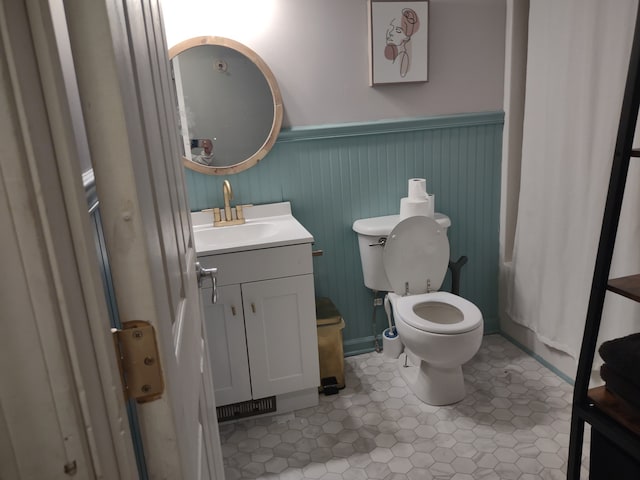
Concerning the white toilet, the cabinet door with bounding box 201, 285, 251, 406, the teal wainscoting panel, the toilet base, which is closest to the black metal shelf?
the white toilet

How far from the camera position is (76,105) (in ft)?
2.23

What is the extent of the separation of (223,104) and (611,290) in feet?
5.45

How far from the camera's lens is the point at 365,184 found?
2.44 meters

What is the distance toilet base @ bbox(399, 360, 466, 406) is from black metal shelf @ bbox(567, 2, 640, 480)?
63cm

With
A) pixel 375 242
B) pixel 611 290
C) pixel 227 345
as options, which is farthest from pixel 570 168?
pixel 227 345

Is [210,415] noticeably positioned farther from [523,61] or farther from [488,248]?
[523,61]

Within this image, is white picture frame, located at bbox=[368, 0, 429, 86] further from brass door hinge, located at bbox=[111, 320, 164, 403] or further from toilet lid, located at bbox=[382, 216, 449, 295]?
brass door hinge, located at bbox=[111, 320, 164, 403]

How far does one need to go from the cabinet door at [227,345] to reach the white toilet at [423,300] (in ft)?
2.30

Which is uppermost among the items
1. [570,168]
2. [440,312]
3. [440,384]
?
[570,168]

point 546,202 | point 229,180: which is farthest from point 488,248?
point 229,180

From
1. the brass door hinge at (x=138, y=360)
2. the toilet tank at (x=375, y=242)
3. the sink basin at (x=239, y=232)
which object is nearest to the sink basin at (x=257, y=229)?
the sink basin at (x=239, y=232)

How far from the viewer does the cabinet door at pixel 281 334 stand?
203cm

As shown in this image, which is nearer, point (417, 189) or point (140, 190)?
point (140, 190)

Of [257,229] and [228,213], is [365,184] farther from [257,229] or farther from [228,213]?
[228,213]
